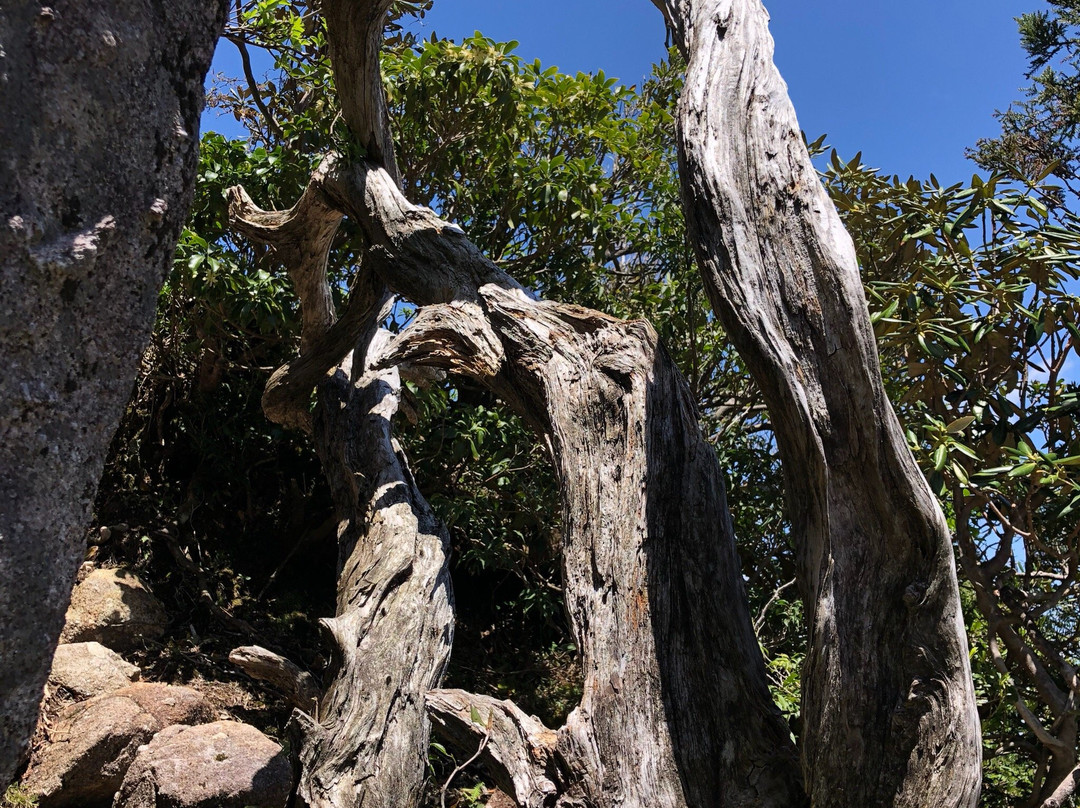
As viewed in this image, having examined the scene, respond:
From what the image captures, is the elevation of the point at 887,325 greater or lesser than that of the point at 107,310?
greater

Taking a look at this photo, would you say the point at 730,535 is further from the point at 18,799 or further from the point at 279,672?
the point at 18,799

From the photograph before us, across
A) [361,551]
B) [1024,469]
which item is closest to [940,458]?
[1024,469]

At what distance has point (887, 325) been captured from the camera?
9.87 ft

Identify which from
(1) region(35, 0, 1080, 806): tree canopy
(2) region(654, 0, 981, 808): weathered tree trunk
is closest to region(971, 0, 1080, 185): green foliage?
(1) region(35, 0, 1080, 806): tree canopy

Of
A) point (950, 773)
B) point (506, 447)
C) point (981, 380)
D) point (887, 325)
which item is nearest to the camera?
point (950, 773)

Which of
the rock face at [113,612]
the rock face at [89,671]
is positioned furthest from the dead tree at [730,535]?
the rock face at [113,612]

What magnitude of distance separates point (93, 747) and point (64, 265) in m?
4.32

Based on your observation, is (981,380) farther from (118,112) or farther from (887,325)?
(118,112)

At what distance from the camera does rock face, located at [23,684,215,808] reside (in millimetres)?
4605

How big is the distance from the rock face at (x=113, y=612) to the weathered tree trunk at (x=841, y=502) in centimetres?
531

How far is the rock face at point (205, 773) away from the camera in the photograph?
436 centimetres

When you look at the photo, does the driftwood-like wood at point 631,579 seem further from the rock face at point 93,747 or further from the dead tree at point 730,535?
the rock face at point 93,747

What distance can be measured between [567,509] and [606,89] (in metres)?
4.39

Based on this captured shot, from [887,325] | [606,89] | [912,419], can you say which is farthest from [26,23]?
[606,89]
